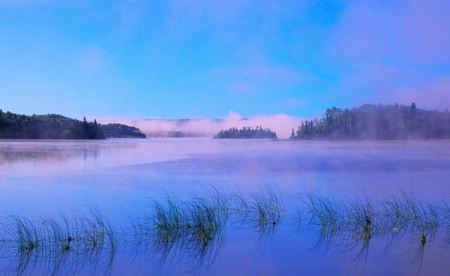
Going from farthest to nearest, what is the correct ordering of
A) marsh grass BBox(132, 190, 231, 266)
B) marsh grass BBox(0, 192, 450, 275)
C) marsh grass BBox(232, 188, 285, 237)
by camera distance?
1. marsh grass BBox(232, 188, 285, 237)
2. marsh grass BBox(132, 190, 231, 266)
3. marsh grass BBox(0, 192, 450, 275)

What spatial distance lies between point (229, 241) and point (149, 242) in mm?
1715

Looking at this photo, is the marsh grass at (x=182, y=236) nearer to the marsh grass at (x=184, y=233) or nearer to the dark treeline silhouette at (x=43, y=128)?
the marsh grass at (x=184, y=233)

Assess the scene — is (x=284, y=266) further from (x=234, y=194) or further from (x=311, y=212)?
(x=234, y=194)

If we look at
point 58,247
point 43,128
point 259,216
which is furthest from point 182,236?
point 43,128

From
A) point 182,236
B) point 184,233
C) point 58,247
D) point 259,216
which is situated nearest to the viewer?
point 58,247

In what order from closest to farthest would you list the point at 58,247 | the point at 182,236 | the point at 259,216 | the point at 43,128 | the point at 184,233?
the point at 58,247, the point at 182,236, the point at 184,233, the point at 259,216, the point at 43,128

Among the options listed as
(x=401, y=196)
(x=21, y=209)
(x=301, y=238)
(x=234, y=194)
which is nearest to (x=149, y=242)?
(x=301, y=238)

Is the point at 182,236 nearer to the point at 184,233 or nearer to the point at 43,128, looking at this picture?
the point at 184,233

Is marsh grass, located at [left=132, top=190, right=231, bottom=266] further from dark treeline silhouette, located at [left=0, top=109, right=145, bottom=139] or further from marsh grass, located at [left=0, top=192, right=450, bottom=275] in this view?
dark treeline silhouette, located at [left=0, top=109, right=145, bottom=139]

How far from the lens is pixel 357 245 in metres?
10.1

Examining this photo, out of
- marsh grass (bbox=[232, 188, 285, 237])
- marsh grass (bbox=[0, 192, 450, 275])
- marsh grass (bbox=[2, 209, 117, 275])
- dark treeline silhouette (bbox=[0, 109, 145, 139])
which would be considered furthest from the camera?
dark treeline silhouette (bbox=[0, 109, 145, 139])

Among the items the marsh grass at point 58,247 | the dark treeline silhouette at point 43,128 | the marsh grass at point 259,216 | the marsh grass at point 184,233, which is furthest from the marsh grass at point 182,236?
the dark treeline silhouette at point 43,128

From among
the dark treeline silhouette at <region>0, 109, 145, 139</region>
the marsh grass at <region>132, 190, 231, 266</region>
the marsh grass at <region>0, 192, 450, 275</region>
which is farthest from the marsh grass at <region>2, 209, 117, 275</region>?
the dark treeline silhouette at <region>0, 109, 145, 139</region>

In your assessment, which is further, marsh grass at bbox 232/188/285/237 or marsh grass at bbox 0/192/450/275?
marsh grass at bbox 232/188/285/237
